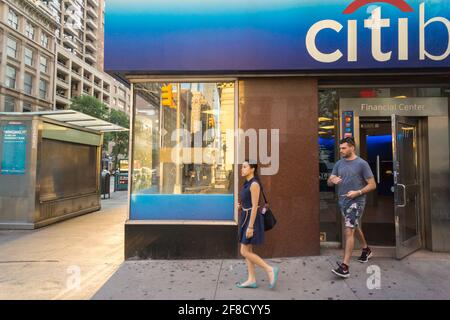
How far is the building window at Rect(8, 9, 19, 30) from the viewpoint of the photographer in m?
38.5

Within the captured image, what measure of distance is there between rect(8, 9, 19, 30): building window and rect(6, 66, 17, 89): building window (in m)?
5.42

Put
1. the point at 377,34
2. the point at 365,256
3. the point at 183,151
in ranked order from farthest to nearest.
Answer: the point at 183,151 → the point at 377,34 → the point at 365,256

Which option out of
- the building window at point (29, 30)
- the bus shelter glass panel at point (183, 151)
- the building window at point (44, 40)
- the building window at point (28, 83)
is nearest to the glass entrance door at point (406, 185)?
the bus shelter glass panel at point (183, 151)

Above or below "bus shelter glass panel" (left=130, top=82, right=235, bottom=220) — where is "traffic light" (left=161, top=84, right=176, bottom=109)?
above

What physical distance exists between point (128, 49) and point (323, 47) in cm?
305

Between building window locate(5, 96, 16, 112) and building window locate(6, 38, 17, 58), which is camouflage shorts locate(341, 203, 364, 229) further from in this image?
building window locate(6, 38, 17, 58)

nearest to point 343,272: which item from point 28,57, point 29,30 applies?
point 28,57

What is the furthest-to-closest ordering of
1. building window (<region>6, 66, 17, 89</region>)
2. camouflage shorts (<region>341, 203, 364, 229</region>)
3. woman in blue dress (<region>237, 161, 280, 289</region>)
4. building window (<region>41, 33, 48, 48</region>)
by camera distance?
building window (<region>41, 33, 48, 48</region>), building window (<region>6, 66, 17, 89</region>), camouflage shorts (<region>341, 203, 364, 229</region>), woman in blue dress (<region>237, 161, 280, 289</region>)

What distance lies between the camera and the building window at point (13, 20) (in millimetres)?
38469

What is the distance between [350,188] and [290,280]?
58.4 inches

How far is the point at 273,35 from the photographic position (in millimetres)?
4789

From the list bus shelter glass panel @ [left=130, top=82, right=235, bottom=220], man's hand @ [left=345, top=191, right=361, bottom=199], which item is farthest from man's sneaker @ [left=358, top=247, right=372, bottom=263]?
bus shelter glass panel @ [left=130, top=82, right=235, bottom=220]

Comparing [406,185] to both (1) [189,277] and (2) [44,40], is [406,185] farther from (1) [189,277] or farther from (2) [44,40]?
(2) [44,40]

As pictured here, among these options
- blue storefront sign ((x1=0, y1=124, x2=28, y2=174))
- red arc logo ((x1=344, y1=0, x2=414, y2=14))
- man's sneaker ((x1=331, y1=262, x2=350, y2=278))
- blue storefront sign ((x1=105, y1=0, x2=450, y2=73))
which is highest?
red arc logo ((x1=344, y1=0, x2=414, y2=14))
